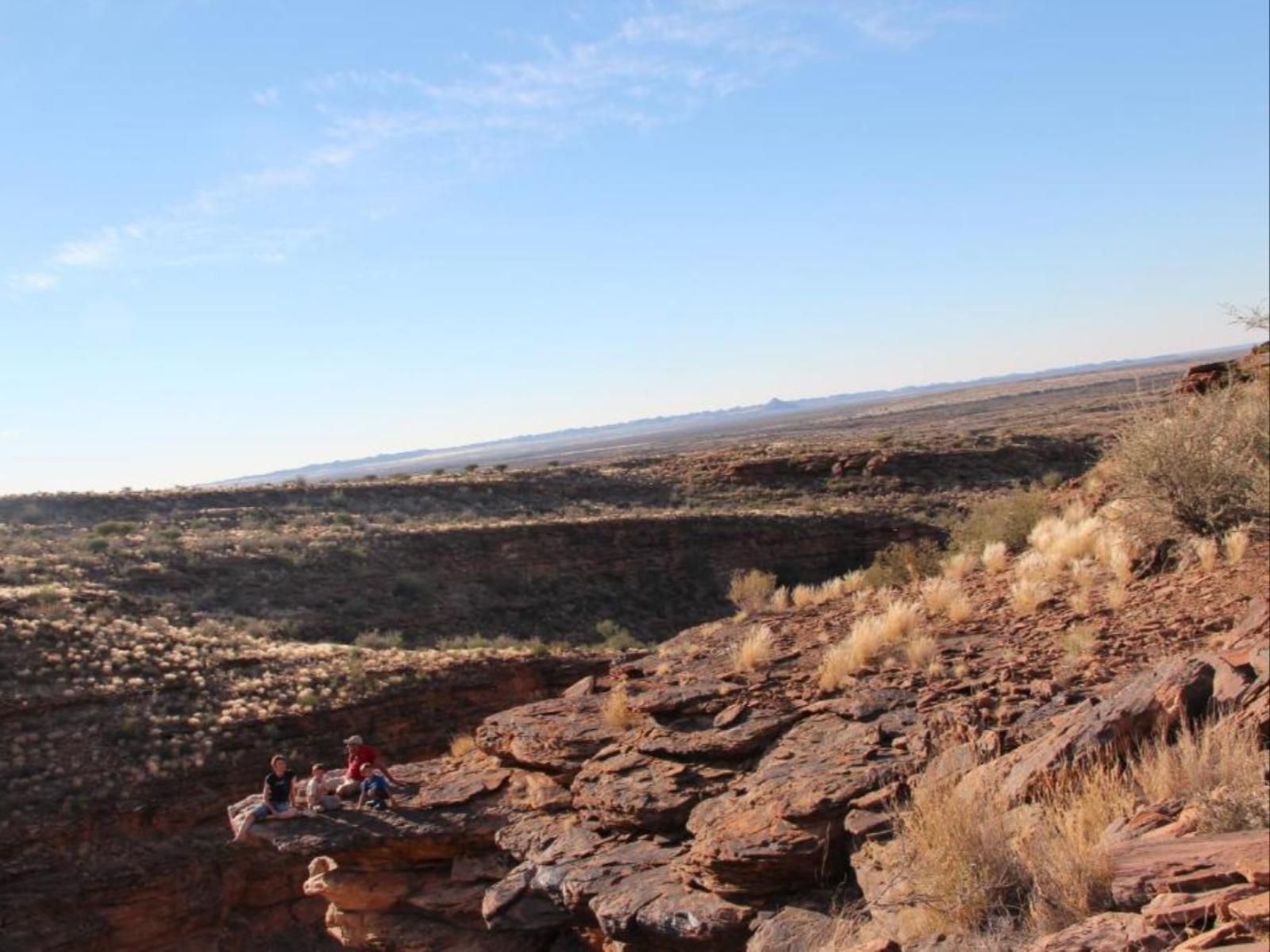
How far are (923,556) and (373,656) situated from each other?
11.9 metres

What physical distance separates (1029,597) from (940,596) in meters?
1.20

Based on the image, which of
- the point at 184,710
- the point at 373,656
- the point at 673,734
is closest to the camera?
the point at 673,734

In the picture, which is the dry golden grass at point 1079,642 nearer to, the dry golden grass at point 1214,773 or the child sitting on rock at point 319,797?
the dry golden grass at point 1214,773

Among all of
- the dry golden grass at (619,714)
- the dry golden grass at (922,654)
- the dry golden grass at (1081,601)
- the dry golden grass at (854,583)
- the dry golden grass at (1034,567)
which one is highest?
the dry golden grass at (1034,567)

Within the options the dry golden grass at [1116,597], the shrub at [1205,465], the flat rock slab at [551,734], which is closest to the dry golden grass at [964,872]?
the dry golden grass at [1116,597]

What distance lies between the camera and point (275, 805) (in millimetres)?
11906

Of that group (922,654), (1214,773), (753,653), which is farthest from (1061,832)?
(753,653)

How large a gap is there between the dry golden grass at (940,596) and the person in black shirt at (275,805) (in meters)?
7.77

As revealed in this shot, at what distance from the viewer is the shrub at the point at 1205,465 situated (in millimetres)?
10172

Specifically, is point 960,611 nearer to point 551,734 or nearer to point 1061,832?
point 551,734

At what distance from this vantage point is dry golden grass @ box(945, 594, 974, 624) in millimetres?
11109

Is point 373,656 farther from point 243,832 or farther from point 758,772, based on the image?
point 758,772

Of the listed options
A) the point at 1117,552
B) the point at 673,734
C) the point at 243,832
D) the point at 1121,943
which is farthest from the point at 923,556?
the point at 1121,943

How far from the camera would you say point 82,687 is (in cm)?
1928
